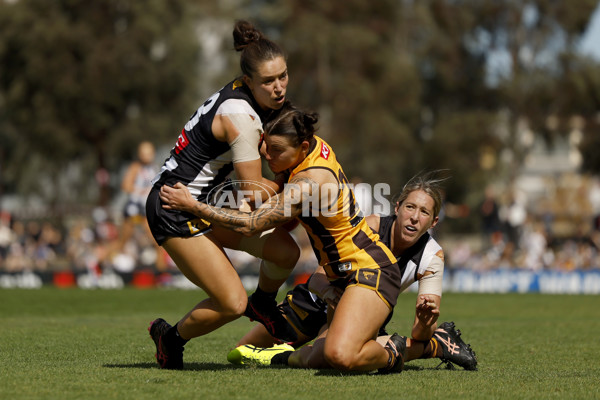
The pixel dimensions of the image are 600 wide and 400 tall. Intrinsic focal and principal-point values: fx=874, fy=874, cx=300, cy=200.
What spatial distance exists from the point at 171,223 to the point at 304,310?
1.52 m

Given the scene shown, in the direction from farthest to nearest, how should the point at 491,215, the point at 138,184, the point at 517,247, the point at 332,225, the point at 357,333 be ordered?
1. the point at 491,215
2. the point at 517,247
3. the point at 138,184
4. the point at 332,225
5. the point at 357,333

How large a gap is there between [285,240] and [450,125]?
35.3m

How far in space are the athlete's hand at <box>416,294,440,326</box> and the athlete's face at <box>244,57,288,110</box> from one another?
1.80 m

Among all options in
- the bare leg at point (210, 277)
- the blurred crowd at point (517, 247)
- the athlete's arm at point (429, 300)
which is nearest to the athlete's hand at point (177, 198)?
the bare leg at point (210, 277)

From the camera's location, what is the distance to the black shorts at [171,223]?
6.11 meters

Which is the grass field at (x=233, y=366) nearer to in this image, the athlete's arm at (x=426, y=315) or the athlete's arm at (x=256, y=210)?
the athlete's arm at (x=426, y=315)

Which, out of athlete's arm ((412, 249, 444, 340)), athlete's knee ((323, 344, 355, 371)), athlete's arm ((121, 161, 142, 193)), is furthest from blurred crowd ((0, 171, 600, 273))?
athlete's knee ((323, 344, 355, 371))

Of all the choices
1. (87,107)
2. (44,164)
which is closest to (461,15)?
(87,107)

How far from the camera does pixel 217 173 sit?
619cm

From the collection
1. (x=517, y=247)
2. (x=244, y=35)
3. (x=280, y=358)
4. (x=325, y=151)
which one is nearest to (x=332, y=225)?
(x=325, y=151)

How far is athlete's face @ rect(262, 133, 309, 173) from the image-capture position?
5.98 m

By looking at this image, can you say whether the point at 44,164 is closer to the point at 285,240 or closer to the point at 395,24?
the point at 395,24

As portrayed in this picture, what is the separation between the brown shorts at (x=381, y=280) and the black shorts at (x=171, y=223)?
3.67ft

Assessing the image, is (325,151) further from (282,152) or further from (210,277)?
(210,277)
